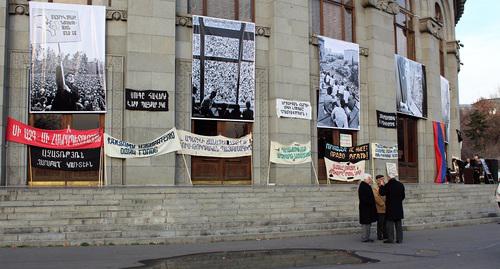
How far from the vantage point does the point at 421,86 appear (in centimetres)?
3091

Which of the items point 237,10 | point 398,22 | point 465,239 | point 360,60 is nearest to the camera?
point 465,239

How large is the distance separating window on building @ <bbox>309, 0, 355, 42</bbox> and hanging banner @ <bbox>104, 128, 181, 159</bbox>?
9.22 meters

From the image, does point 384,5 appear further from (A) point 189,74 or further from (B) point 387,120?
(A) point 189,74

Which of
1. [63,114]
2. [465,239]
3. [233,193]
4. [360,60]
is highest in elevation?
[360,60]

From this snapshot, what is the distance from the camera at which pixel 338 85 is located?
25.2 meters

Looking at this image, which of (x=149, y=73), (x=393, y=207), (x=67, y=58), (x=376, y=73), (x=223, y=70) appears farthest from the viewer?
(x=376, y=73)

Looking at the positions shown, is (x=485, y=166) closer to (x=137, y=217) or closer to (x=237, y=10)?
(x=237, y=10)

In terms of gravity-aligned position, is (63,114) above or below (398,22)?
below

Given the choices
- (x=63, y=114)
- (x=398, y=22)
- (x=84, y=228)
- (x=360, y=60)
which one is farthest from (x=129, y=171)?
(x=398, y=22)

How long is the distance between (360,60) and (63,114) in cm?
1434

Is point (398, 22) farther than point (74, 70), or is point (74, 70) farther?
point (398, 22)

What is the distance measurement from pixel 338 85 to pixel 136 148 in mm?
10259

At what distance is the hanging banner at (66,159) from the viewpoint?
760 inches

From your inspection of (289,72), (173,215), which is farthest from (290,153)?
(173,215)
